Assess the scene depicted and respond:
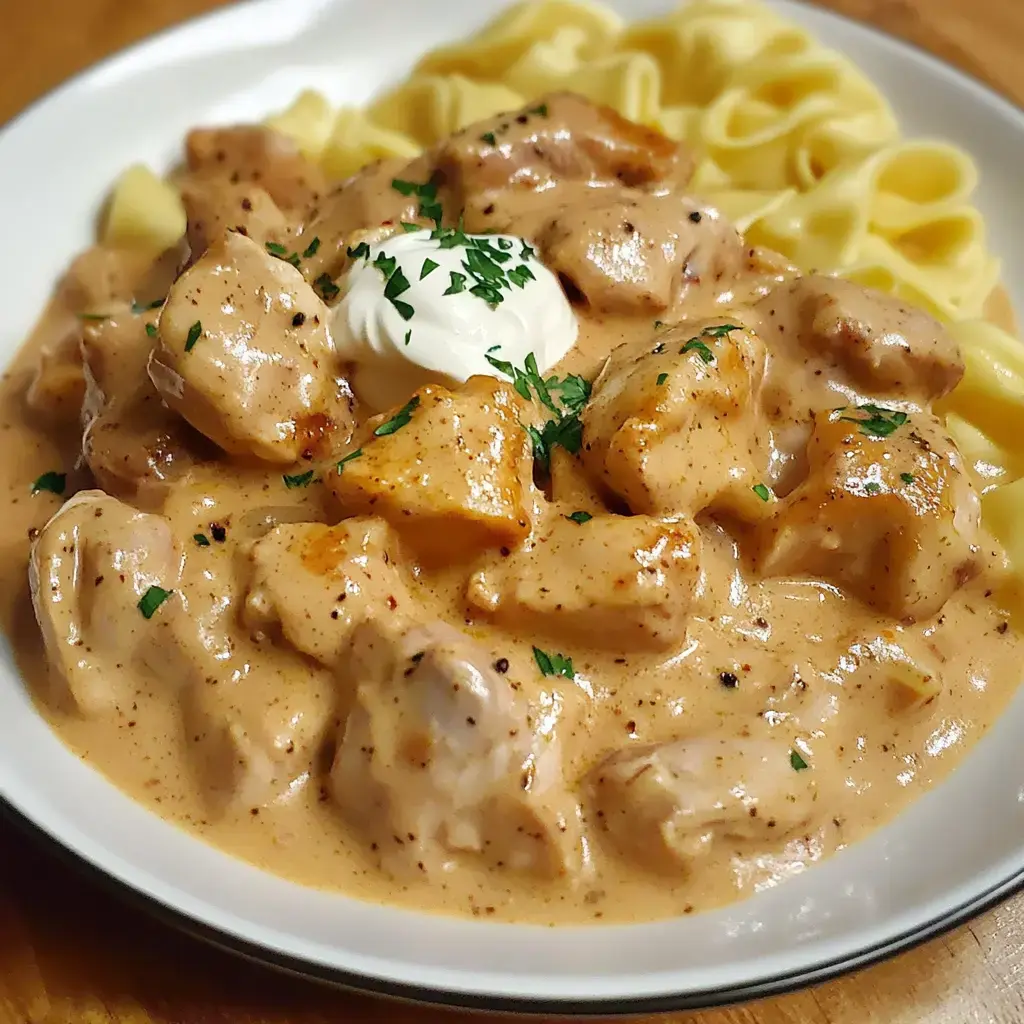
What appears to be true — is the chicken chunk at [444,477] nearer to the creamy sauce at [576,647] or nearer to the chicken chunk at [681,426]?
the creamy sauce at [576,647]

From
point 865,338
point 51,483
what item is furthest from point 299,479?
point 865,338

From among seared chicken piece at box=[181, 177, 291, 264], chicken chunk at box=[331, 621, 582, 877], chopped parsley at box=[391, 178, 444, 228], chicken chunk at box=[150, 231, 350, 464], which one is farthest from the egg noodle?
chicken chunk at box=[331, 621, 582, 877]

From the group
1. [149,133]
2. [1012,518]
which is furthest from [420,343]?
[149,133]

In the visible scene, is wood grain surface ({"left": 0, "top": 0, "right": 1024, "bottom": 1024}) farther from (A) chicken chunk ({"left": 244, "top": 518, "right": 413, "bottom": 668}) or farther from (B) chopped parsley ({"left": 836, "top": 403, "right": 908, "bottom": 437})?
(B) chopped parsley ({"left": 836, "top": 403, "right": 908, "bottom": 437})

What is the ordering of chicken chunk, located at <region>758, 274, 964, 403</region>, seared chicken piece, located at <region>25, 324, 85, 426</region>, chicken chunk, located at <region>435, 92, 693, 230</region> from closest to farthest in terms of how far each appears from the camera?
chicken chunk, located at <region>758, 274, 964, 403</region> < seared chicken piece, located at <region>25, 324, 85, 426</region> < chicken chunk, located at <region>435, 92, 693, 230</region>

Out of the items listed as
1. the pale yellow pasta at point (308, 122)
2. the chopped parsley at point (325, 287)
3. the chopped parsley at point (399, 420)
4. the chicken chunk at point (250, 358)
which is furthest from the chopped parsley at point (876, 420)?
the pale yellow pasta at point (308, 122)

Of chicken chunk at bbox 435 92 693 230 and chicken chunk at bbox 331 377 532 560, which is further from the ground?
chicken chunk at bbox 435 92 693 230

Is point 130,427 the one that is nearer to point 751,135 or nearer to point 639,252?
point 639,252
